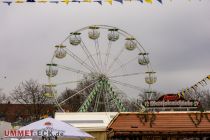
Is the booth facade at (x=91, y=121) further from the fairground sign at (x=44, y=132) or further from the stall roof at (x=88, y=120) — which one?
the fairground sign at (x=44, y=132)

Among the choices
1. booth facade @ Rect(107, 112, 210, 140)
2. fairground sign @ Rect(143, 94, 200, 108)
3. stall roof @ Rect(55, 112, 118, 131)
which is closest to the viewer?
booth facade @ Rect(107, 112, 210, 140)

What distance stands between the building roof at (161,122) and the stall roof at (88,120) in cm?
324

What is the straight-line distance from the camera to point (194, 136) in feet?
83.6

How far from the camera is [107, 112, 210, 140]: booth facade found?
24688 millimetres

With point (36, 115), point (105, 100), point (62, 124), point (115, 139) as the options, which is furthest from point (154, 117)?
point (36, 115)

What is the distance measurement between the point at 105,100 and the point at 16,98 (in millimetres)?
41258

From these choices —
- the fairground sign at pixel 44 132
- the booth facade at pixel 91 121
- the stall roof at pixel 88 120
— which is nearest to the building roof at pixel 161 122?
the booth facade at pixel 91 121

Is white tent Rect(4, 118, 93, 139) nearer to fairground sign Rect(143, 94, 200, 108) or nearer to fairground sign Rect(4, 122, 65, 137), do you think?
fairground sign Rect(4, 122, 65, 137)

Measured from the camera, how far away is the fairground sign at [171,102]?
3209cm

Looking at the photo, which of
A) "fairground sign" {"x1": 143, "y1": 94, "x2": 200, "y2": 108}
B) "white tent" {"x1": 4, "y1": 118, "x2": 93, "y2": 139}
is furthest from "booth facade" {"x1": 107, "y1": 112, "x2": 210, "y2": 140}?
"white tent" {"x1": 4, "y1": 118, "x2": 93, "y2": 139}

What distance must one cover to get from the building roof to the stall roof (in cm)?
324

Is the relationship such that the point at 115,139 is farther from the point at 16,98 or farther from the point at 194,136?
the point at 16,98

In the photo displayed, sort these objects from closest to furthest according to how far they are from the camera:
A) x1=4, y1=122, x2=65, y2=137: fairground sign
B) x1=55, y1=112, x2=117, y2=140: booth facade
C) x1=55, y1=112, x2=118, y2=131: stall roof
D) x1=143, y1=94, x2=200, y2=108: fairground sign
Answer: x1=4, y1=122, x2=65, y2=137: fairground sign → x1=55, y1=112, x2=117, y2=140: booth facade → x1=55, y1=112, x2=118, y2=131: stall roof → x1=143, y1=94, x2=200, y2=108: fairground sign

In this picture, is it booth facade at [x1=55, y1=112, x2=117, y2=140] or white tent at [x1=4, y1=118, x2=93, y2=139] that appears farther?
booth facade at [x1=55, y1=112, x2=117, y2=140]
